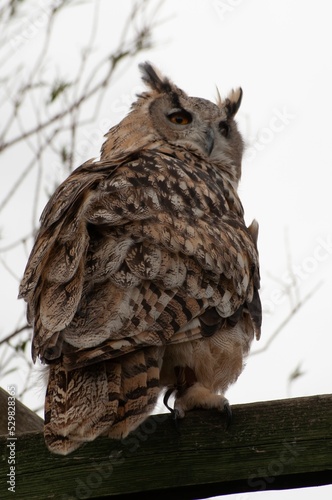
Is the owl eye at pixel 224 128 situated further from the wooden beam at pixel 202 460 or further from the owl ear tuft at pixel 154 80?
the wooden beam at pixel 202 460

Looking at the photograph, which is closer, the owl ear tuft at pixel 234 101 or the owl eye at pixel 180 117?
the owl eye at pixel 180 117

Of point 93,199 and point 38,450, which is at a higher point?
point 93,199

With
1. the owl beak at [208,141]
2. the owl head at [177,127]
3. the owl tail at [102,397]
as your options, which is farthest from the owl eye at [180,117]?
the owl tail at [102,397]

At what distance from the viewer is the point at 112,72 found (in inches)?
176

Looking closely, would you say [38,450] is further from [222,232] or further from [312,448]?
[222,232]

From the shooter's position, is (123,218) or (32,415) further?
(123,218)

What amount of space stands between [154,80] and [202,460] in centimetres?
324

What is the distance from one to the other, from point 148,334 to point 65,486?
0.68 metres

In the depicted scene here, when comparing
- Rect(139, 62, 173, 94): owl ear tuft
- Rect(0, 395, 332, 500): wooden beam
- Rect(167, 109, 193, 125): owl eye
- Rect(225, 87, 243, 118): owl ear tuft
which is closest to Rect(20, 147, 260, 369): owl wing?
Rect(0, 395, 332, 500): wooden beam

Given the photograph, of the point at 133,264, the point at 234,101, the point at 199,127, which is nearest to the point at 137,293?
the point at 133,264

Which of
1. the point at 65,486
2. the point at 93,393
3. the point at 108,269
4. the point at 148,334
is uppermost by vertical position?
the point at 108,269

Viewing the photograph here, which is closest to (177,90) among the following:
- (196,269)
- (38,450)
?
(196,269)

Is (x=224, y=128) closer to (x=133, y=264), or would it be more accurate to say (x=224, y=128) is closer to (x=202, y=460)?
(x=133, y=264)

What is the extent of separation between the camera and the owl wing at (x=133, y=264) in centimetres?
→ 230
